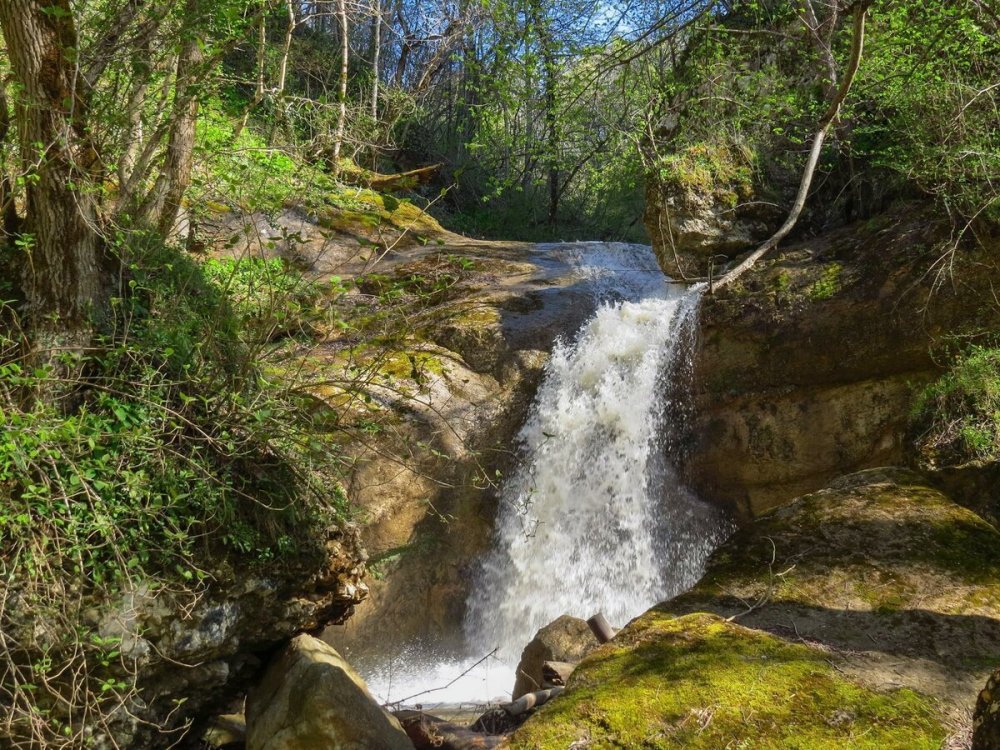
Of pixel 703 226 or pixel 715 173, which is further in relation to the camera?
pixel 715 173

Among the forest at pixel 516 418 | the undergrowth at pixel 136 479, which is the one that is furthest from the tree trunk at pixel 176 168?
the undergrowth at pixel 136 479

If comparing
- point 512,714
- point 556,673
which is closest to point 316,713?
point 512,714

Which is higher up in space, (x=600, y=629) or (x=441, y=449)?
(x=441, y=449)

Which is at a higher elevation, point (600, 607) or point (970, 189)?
point (970, 189)

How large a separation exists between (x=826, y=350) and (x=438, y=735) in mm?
5743

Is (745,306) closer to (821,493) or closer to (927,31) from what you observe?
(927,31)

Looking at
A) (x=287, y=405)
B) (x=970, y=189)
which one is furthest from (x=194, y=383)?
(x=970, y=189)

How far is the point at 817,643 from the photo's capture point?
10.1 ft

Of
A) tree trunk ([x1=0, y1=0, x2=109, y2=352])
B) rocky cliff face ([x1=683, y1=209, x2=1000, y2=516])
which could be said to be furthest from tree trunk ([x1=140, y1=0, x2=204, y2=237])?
rocky cliff face ([x1=683, y1=209, x2=1000, y2=516])

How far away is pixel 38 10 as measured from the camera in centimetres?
407

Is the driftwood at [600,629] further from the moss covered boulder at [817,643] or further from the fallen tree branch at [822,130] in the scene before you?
the fallen tree branch at [822,130]

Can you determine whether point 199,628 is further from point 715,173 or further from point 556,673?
point 715,173

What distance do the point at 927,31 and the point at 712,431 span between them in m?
4.63

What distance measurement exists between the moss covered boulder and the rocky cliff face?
11.4ft
